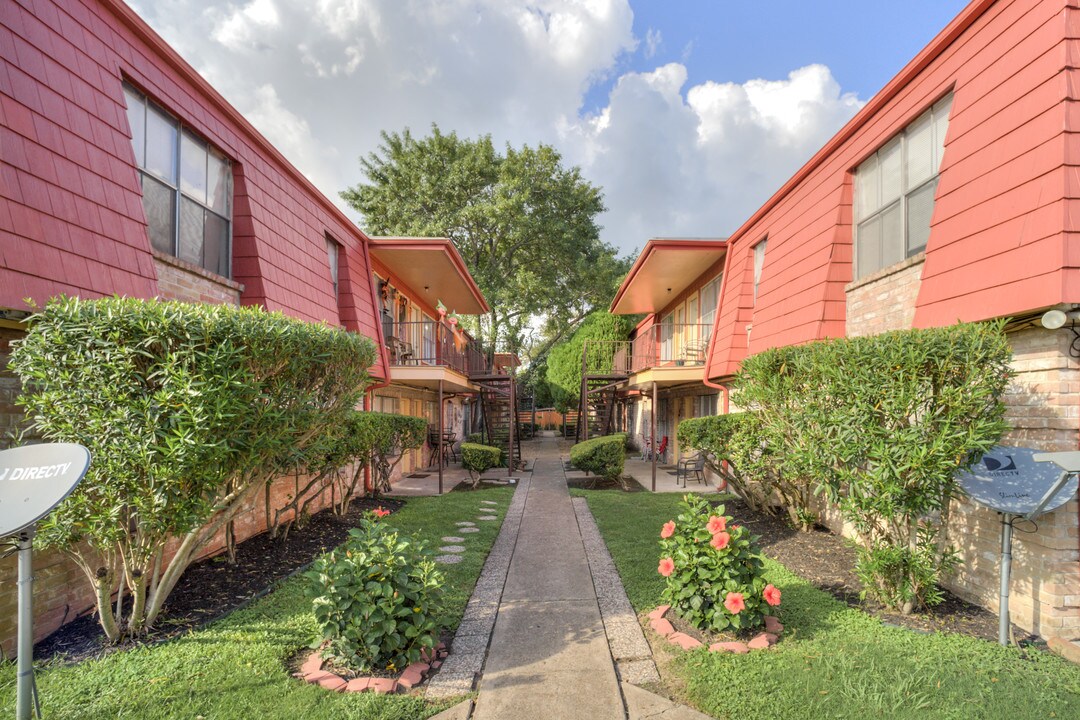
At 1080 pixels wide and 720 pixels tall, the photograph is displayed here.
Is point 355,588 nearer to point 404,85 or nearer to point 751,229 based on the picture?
point 751,229

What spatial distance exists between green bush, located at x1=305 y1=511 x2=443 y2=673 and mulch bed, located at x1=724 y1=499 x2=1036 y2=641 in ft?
11.2

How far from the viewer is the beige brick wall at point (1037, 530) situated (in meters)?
3.62

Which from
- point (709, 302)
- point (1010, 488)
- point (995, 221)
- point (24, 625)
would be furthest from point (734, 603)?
point (709, 302)

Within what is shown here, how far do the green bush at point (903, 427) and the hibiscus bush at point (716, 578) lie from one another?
100 centimetres

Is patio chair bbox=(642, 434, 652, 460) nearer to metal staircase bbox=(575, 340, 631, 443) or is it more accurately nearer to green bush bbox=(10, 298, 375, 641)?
metal staircase bbox=(575, 340, 631, 443)

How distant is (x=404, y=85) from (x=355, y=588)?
19068 millimetres

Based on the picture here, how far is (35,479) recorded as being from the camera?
2494 millimetres

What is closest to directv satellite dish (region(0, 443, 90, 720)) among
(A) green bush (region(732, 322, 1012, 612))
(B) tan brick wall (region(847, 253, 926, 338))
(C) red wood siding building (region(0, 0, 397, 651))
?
(C) red wood siding building (region(0, 0, 397, 651))

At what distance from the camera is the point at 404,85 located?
18.4 meters

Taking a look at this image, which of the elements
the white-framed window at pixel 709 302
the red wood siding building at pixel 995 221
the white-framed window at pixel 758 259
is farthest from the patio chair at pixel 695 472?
the red wood siding building at pixel 995 221

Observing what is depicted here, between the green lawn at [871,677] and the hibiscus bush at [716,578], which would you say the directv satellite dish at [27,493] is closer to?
the green lawn at [871,677]

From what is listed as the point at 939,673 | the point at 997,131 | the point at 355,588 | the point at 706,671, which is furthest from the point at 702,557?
the point at 997,131

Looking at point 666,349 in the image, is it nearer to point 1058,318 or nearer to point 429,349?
point 429,349

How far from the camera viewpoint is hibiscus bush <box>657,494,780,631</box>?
3646 millimetres
